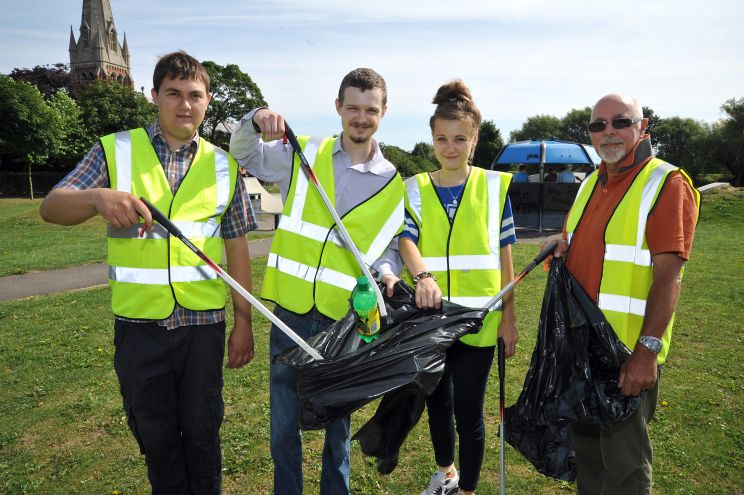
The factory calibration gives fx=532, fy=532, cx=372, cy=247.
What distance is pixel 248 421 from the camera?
4.18 meters

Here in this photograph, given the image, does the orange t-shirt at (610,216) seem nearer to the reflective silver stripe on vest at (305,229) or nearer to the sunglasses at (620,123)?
the sunglasses at (620,123)

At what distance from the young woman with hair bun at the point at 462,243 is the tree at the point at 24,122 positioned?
108ft

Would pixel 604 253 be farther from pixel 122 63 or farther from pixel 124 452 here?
pixel 122 63

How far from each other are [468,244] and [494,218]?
0.22 meters

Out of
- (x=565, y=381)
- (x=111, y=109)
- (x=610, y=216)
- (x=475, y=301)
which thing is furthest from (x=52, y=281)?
(x=111, y=109)

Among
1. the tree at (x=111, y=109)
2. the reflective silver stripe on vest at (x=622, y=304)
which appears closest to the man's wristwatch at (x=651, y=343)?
the reflective silver stripe on vest at (x=622, y=304)

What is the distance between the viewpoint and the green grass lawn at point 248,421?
3.40 metres

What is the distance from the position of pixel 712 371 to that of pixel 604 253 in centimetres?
361

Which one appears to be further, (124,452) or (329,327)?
(124,452)

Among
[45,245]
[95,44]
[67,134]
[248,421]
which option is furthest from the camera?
[95,44]

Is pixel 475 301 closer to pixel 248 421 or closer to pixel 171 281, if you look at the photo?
pixel 171 281

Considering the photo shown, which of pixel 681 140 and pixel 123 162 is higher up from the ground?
pixel 681 140

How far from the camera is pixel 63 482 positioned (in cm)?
337

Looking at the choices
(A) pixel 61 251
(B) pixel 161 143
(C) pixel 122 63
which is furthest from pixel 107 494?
(C) pixel 122 63
